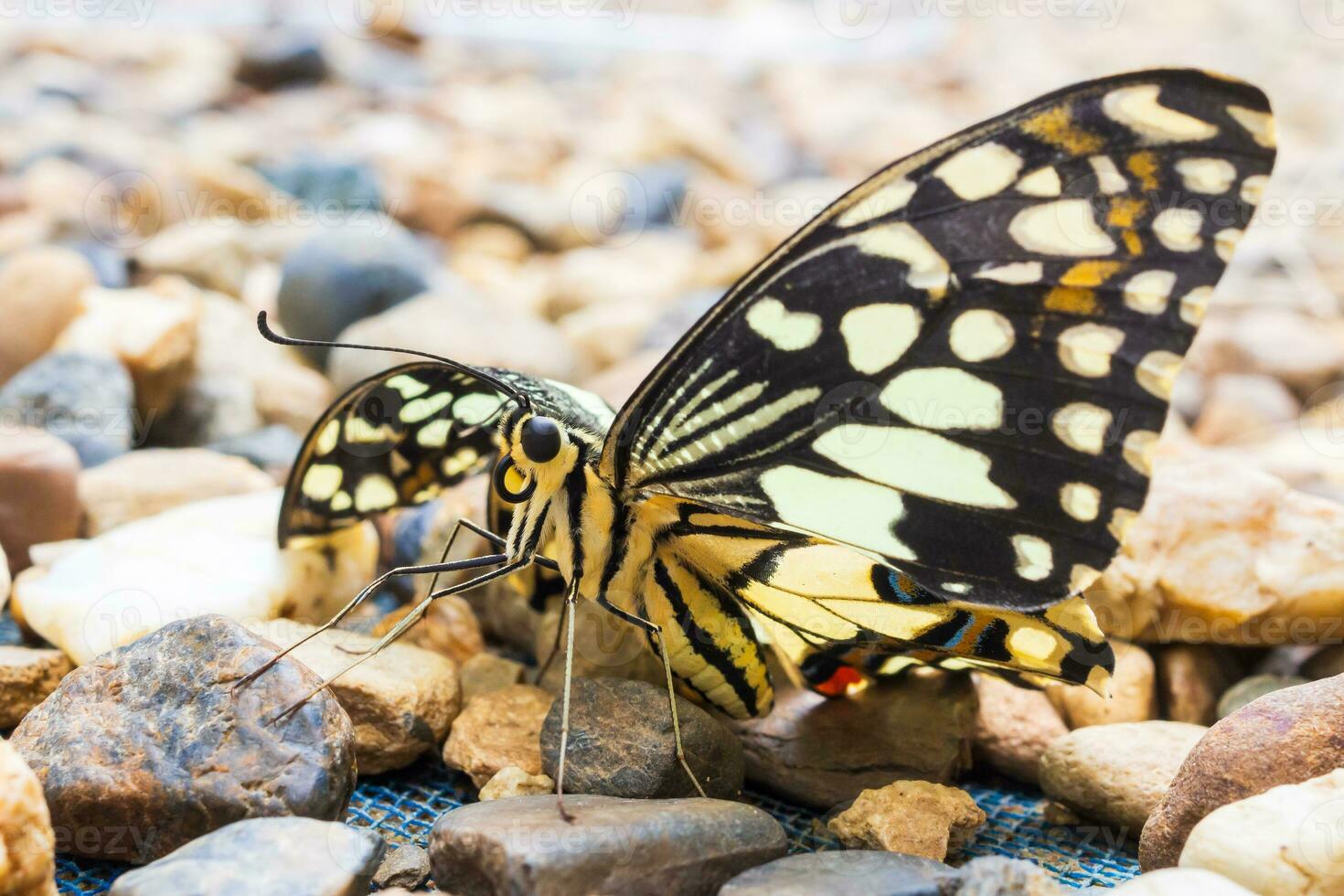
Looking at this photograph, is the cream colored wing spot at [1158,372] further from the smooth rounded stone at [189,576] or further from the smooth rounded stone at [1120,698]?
the smooth rounded stone at [189,576]

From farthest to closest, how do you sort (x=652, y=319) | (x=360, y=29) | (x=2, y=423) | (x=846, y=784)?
(x=360, y=29) < (x=652, y=319) < (x=2, y=423) < (x=846, y=784)

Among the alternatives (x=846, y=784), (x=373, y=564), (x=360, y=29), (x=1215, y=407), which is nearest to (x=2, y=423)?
(x=373, y=564)

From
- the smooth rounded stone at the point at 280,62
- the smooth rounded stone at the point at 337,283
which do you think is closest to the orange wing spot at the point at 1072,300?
the smooth rounded stone at the point at 337,283

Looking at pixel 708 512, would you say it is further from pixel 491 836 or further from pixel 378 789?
pixel 378 789

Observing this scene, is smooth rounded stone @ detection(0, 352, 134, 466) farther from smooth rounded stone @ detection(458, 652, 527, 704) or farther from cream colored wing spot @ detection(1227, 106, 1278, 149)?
cream colored wing spot @ detection(1227, 106, 1278, 149)

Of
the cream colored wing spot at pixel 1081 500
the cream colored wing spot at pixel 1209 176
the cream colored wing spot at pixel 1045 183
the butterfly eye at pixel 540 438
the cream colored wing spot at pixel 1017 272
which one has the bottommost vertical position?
the butterfly eye at pixel 540 438
